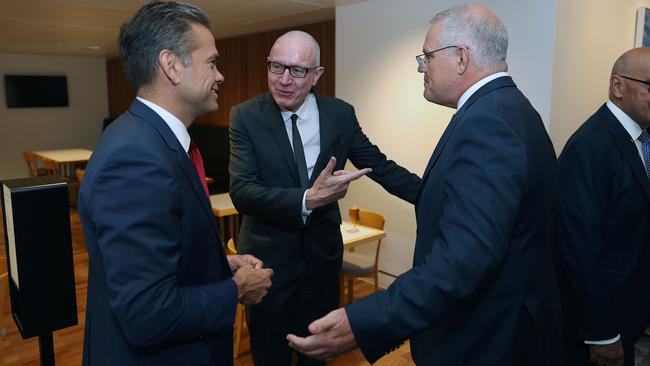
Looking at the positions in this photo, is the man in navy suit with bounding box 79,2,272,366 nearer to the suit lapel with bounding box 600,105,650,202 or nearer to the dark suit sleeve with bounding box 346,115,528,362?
the dark suit sleeve with bounding box 346,115,528,362

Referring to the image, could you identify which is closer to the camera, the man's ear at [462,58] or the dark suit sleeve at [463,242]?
the dark suit sleeve at [463,242]

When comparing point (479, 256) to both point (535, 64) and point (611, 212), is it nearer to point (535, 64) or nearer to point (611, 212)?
point (611, 212)

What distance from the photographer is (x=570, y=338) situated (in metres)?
1.88

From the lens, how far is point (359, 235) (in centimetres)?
331

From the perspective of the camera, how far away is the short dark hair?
110 cm

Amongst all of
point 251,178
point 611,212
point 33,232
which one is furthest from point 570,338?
point 33,232

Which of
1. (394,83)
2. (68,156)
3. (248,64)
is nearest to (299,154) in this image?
(394,83)

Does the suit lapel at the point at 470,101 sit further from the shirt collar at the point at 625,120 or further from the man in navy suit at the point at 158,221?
the shirt collar at the point at 625,120

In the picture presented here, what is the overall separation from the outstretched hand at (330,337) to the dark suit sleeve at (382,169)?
1.04 m

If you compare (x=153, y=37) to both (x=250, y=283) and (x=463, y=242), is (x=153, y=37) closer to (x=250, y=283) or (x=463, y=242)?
(x=250, y=283)

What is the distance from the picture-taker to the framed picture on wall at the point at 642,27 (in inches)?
150

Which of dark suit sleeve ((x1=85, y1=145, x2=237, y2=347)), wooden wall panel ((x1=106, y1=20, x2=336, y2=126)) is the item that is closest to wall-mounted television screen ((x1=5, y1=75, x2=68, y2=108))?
wooden wall panel ((x1=106, y1=20, x2=336, y2=126))

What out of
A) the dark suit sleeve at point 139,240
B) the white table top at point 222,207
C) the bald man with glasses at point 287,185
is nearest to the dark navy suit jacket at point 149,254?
the dark suit sleeve at point 139,240

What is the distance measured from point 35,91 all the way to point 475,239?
1036 cm
